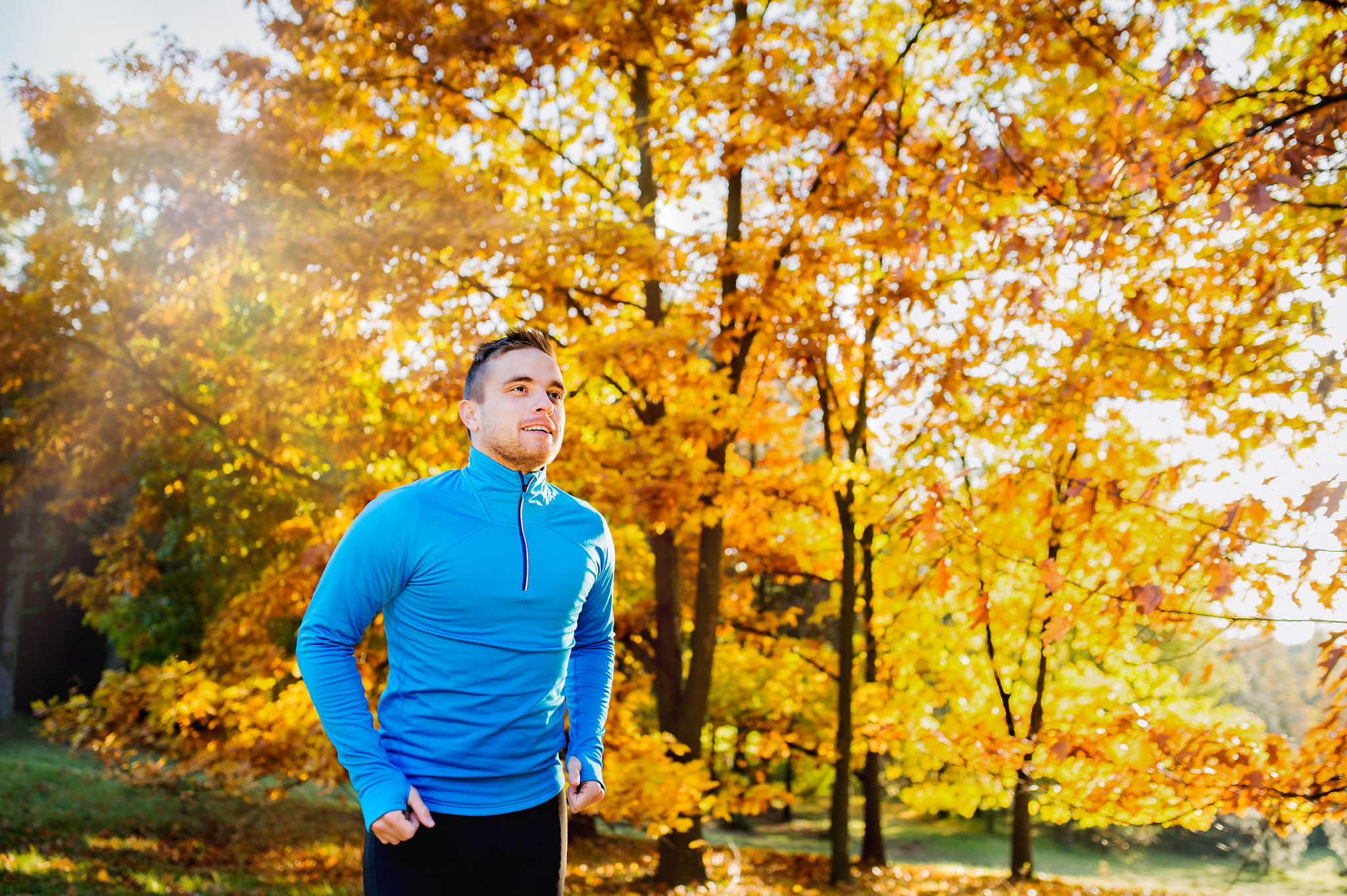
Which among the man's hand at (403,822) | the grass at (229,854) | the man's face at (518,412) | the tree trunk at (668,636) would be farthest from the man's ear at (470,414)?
the grass at (229,854)

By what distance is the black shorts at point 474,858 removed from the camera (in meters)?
2.04

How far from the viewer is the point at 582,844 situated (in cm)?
1307

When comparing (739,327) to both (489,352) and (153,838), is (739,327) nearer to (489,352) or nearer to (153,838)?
(489,352)

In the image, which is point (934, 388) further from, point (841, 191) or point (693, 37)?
point (693, 37)

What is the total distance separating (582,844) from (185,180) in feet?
35.7

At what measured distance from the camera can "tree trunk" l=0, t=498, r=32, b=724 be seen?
20000 millimetres

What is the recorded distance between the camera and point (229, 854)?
1050 centimetres

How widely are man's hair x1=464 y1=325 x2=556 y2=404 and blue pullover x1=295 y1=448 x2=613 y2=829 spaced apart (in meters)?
0.19

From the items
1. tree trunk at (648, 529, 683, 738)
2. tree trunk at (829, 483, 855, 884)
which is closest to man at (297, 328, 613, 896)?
tree trunk at (648, 529, 683, 738)

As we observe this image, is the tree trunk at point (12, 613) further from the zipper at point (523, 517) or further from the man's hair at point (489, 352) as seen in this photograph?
the zipper at point (523, 517)

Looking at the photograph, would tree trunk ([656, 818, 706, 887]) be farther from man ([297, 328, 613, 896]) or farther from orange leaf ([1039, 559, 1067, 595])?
man ([297, 328, 613, 896])

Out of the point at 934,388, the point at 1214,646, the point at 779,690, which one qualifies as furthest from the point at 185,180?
the point at 1214,646

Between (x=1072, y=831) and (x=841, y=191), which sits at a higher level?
(x=841, y=191)

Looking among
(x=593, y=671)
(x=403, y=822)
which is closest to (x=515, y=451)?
(x=593, y=671)
